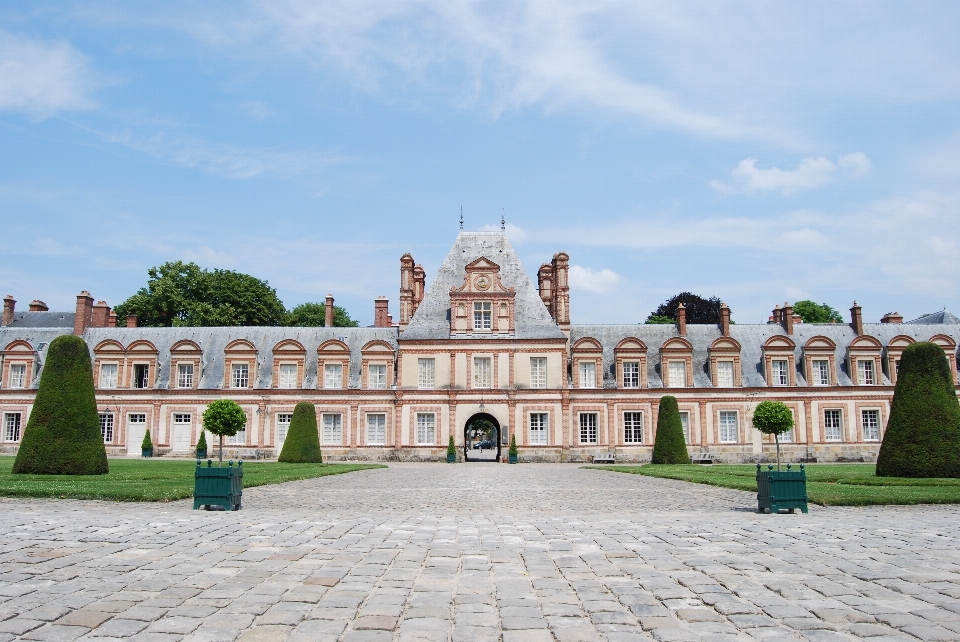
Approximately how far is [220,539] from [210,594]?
337cm

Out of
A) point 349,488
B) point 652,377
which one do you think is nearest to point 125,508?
point 349,488

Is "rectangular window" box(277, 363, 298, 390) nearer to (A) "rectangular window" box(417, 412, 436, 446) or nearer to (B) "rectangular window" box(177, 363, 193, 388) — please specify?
(B) "rectangular window" box(177, 363, 193, 388)

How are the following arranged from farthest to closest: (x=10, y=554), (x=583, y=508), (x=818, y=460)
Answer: (x=818, y=460)
(x=583, y=508)
(x=10, y=554)

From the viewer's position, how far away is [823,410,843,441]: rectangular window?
4328cm

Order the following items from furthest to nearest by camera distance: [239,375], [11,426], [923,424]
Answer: [239,375], [11,426], [923,424]

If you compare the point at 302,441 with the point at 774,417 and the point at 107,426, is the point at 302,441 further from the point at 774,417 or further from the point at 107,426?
the point at 774,417

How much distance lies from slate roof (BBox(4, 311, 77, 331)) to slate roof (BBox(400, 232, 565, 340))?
2592 centimetres

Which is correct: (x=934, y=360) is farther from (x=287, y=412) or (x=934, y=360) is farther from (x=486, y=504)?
(x=287, y=412)

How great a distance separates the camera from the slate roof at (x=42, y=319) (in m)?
52.4

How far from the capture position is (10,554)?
8.74 metres

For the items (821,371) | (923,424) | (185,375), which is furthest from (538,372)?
(923,424)

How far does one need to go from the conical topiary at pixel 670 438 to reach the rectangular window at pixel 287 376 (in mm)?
20874

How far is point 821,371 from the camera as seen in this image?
44375mm

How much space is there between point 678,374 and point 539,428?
346 inches
